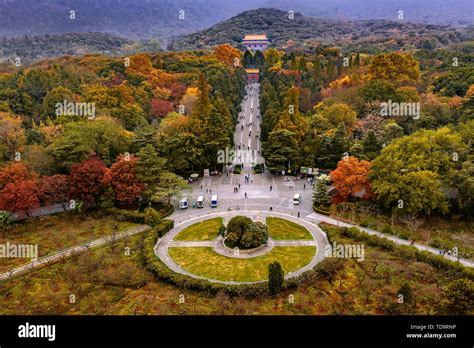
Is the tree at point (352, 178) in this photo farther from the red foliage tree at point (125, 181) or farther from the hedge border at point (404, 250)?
the red foliage tree at point (125, 181)

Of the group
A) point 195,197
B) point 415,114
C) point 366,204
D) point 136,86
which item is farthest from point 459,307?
point 136,86

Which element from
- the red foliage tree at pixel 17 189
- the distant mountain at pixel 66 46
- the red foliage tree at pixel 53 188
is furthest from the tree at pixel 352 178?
the distant mountain at pixel 66 46

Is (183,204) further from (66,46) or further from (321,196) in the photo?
(66,46)

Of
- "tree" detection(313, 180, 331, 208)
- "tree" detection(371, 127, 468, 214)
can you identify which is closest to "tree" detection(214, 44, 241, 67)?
"tree" detection(313, 180, 331, 208)

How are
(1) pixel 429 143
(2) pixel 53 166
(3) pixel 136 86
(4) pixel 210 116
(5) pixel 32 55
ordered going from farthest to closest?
(5) pixel 32 55, (3) pixel 136 86, (4) pixel 210 116, (2) pixel 53 166, (1) pixel 429 143

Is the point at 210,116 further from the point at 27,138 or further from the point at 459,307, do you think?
the point at 459,307

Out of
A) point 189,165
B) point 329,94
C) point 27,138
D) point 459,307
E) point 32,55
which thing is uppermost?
point 32,55
